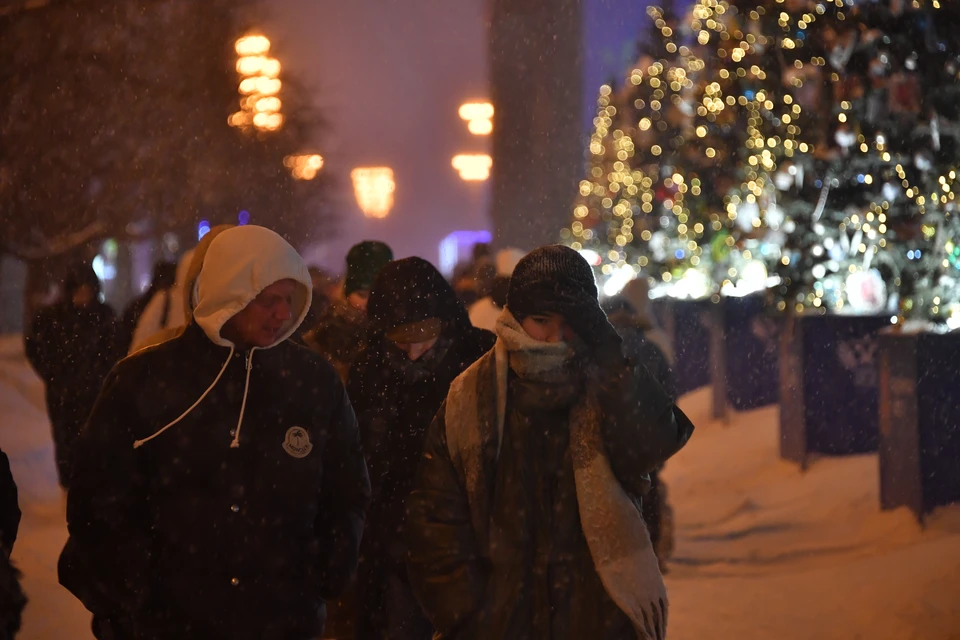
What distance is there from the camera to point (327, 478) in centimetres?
369

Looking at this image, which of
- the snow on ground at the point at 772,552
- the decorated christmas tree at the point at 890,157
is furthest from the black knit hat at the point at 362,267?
the decorated christmas tree at the point at 890,157

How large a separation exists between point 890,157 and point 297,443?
9.77 meters

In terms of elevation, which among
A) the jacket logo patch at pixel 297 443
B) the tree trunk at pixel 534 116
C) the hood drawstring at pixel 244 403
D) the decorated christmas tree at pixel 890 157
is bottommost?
the jacket logo patch at pixel 297 443

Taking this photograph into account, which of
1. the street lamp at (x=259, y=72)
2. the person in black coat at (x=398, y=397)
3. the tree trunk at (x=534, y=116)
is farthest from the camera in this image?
the tree trunk at (x=534, y=116)

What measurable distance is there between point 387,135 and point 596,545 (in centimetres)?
5762

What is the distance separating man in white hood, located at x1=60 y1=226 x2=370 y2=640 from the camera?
3.38 meters

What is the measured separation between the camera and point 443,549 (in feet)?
11.1

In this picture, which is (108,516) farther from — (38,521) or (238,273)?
(38,521)

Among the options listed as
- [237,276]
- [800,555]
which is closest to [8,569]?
[237,276]

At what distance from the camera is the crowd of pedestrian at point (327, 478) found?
3328 millimetres

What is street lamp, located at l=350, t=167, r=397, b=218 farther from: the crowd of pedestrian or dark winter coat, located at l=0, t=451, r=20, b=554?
the crowd of pedestrian

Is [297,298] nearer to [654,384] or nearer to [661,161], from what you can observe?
[654,384]

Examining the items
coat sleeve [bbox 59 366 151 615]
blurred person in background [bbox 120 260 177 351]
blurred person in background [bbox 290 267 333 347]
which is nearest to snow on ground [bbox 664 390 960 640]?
blurred person in background [bbox 290 267 333 347]

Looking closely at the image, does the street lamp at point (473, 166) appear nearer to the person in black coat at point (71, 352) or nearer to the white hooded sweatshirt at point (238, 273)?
the person in black coat at point (71, 352)
